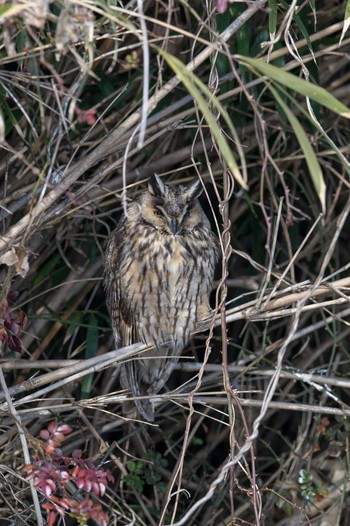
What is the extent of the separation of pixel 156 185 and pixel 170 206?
72 mm

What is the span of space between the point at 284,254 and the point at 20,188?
93cm

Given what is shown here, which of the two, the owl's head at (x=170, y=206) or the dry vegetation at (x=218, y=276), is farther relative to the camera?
the owl's head at (x=170, y=206)

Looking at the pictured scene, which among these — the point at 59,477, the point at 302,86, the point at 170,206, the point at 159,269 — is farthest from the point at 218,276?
the point at 302,86

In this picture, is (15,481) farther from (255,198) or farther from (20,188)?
(255,198)

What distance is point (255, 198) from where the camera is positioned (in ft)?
9.60

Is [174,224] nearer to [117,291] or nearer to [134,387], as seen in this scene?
[117,291]

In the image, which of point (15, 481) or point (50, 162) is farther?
point (15, 481)

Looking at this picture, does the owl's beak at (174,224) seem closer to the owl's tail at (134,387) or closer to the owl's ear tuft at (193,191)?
the owl's ear tuft at (193,191)

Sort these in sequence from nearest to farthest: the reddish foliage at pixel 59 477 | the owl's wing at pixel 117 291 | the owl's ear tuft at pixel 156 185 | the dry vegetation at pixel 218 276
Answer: the reddish foliage at pixel 59 477
the dry vegetation at pixel 218 276
the owl's ear tuft at pixel 156 185
the owl's wing at pixel 117 291

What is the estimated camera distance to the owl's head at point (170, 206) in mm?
2475

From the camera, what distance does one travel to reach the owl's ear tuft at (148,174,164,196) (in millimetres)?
2466

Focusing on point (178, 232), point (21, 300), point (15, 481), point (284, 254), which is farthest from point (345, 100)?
point (15, 481)

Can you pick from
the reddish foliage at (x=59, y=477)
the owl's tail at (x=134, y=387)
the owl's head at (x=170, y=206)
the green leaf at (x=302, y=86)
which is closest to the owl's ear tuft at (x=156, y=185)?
the owl's head at (x=170, y=206)

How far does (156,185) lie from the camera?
8.14 ft
